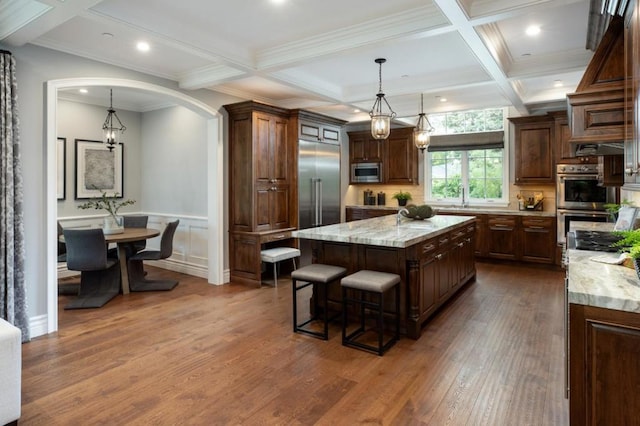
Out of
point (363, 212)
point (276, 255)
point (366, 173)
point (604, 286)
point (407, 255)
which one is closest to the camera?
point (604, 286)

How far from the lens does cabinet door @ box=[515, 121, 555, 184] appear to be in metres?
6.39

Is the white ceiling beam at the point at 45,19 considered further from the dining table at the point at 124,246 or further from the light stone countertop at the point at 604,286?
the light stone countertop at the point at 604,286

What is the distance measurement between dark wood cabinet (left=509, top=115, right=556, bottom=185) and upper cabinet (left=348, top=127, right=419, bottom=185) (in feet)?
6.33

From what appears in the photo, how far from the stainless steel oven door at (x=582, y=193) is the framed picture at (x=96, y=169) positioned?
717 centimetres

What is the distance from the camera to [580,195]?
589cm

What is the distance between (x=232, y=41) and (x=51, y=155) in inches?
79.7

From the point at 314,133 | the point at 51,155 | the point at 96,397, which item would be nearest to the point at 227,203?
the point at 314,133

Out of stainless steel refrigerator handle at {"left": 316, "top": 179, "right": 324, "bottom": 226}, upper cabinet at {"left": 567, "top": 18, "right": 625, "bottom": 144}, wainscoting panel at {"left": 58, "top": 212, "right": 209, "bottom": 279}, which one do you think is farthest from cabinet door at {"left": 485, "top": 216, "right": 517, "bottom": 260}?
wainscoting panel at {"left": 58, "top": 212, "right": 209, "bottom": 279}

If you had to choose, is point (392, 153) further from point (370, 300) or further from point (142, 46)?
point (142, 46)

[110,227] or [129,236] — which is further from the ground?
[110,227]

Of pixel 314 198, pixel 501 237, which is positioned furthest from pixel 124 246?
pixel 501 237

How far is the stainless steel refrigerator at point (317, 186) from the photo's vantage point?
6.02 m

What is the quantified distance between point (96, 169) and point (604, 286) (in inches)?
266

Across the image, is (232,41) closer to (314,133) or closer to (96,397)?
(314,133)
